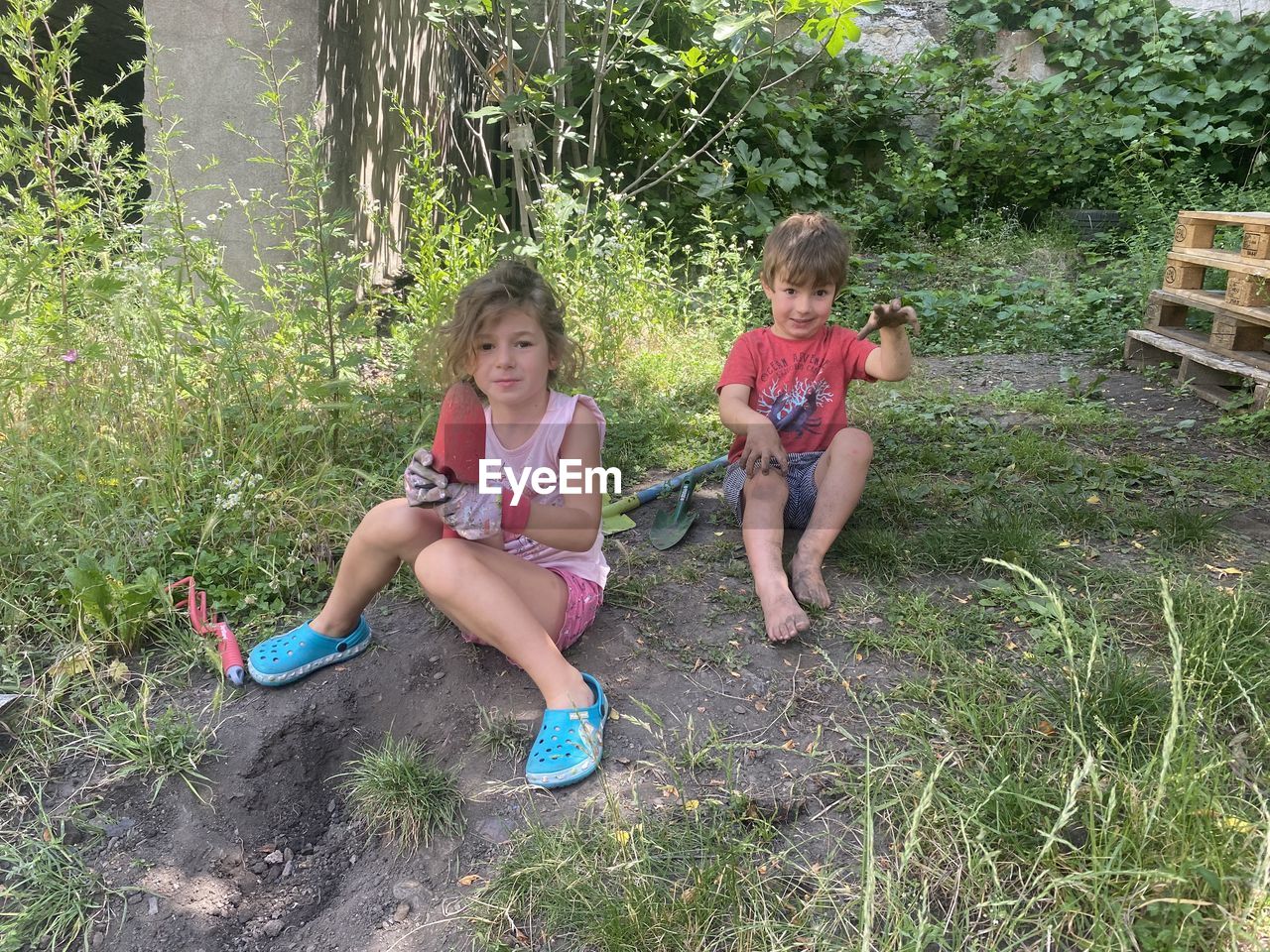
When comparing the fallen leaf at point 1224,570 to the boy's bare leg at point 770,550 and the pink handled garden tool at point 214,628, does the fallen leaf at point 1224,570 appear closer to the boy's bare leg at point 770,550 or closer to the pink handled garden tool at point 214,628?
the boy's bare leg at point 770,550

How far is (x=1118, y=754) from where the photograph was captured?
152cm

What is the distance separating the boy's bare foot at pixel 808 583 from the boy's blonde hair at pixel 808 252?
80 centimetres

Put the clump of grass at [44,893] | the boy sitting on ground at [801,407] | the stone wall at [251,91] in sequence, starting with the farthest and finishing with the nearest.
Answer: the stone wall at [251,91], the boy sitting on ground at [801,407], the clump of grass at [44,893]

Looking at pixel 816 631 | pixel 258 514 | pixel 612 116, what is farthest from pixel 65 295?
pixel 612 116

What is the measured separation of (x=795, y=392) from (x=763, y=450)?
41 cm

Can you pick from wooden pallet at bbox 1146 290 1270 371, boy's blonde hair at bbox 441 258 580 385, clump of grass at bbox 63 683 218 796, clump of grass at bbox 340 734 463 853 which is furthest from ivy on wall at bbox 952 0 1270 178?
clump of grass at bbox 63 683 218 796

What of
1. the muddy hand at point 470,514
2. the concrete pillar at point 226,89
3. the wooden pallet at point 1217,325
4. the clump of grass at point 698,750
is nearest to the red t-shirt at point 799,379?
the muddy hand at point 470,514

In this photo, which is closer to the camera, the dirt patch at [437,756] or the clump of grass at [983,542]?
the dirt patch at [437,756]

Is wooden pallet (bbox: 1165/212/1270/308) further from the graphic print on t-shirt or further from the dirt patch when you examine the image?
the dirt patch

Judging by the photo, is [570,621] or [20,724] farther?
[570,621]

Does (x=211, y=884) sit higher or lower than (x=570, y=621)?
lower

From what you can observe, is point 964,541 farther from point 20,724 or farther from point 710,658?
point 20,724

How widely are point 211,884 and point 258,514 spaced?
3.67 feet

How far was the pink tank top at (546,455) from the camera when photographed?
212cm
